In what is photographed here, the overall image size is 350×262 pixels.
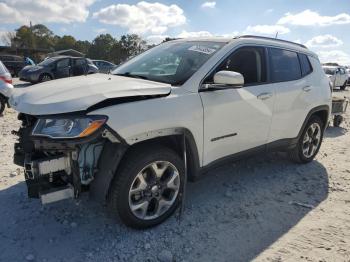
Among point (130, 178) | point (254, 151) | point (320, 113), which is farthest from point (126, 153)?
point (320, 113)

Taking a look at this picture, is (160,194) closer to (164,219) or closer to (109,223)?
(164,219)

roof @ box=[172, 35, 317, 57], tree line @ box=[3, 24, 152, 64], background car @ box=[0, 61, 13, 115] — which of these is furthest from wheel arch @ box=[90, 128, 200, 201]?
tree line @ box=[3, 24, 152, 64]

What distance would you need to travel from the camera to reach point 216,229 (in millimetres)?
3504

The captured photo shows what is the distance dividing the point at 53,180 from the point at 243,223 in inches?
75.0

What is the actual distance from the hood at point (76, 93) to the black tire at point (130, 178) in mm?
Result: 530

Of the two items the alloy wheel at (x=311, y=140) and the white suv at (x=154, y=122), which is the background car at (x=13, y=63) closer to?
the white suv at (x=154, y=122)

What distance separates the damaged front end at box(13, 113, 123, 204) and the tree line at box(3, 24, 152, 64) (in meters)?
53.1

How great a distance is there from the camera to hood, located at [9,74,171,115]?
9.30 feet

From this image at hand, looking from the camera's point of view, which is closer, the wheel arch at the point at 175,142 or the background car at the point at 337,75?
the wheel arch at the point at 175,142

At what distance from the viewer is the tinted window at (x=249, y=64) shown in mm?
3984

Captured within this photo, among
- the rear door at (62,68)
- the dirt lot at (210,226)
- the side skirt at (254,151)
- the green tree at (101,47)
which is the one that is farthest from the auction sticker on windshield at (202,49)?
the green tree at (101,47)

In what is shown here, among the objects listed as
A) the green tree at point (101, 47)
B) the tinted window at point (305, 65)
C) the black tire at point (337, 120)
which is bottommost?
the black tire at point (337, 120)

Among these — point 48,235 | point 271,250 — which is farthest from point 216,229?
point 48,235

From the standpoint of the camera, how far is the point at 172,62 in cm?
392
